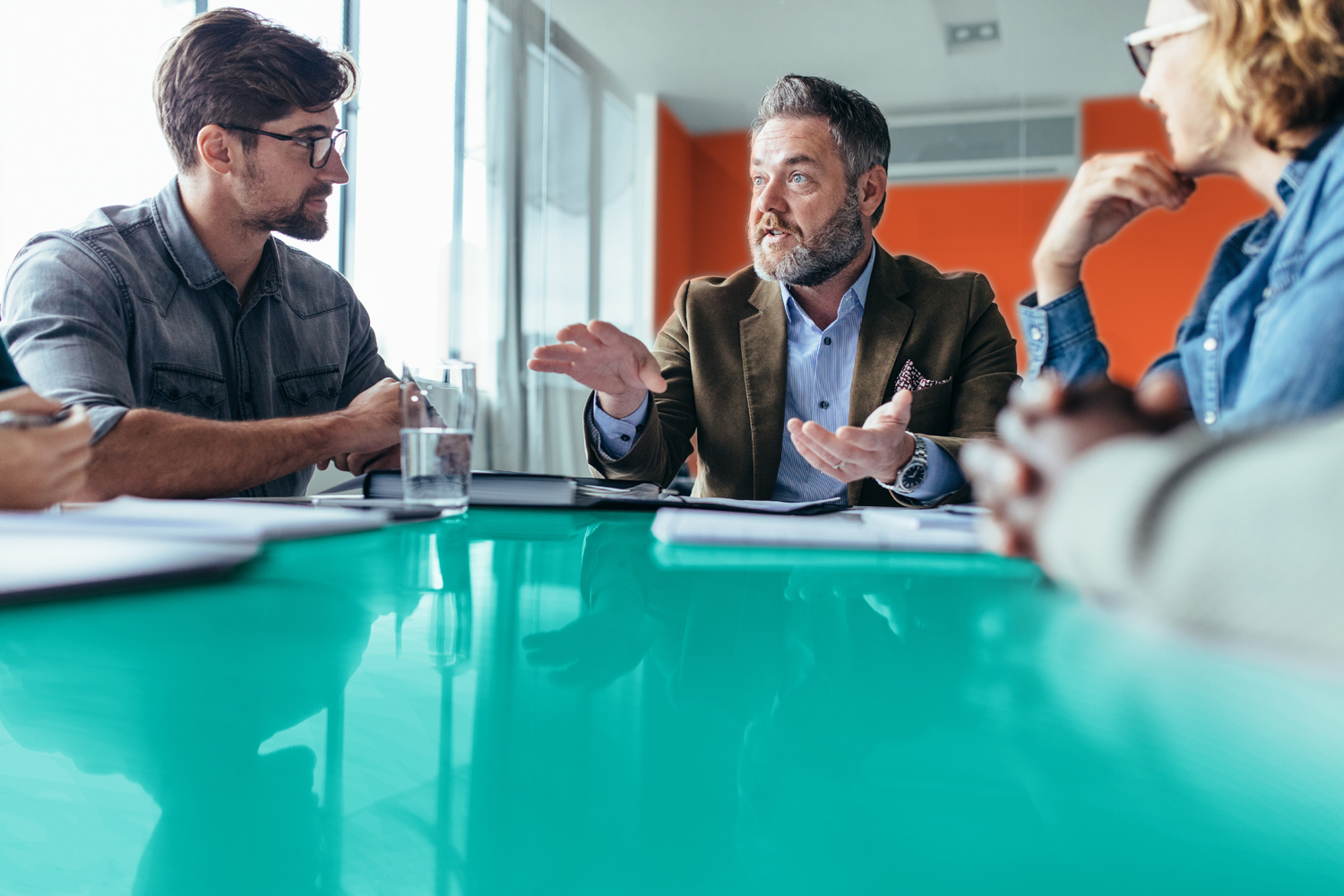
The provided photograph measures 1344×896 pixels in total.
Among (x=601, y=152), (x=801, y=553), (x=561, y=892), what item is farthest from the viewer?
(x=601, y=152)

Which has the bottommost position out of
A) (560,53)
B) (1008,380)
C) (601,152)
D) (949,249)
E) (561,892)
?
(561,892)

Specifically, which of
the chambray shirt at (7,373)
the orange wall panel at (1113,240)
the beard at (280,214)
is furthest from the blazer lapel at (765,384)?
the orange wall panel at (1113,240)

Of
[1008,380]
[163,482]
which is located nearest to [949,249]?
[1008,380]

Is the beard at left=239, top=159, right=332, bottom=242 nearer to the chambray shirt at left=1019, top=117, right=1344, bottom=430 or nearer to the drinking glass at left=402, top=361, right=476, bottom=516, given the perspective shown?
the drinking glass at left=402, top=361, right=476, bottom=516

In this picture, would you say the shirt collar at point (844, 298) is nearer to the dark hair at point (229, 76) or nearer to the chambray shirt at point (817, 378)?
the chambray shirt at point (817, 378)

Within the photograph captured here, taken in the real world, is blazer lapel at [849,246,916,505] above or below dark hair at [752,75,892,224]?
below

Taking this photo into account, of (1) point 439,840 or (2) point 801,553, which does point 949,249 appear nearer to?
(2) point 801,553

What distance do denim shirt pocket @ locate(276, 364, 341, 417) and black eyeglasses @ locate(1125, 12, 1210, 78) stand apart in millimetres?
1407

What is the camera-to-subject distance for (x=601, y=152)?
524 cm

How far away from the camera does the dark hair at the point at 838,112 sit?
1.98 metres

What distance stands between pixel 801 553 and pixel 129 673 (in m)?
0.44

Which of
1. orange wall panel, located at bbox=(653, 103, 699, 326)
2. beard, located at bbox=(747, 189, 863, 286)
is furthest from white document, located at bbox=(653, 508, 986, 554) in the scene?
orange wall panel, located at bbox=(653, 103, 699, 326)

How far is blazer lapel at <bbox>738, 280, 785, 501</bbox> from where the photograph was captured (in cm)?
170

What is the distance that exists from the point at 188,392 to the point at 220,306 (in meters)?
0.19
